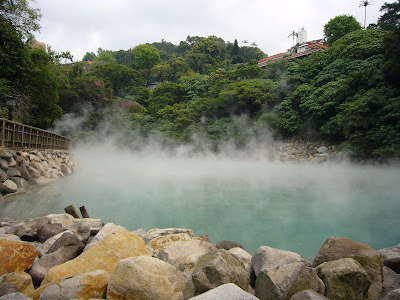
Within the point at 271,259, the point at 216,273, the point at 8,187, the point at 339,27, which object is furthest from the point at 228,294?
the point at 339,27

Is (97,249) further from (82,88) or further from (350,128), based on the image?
(82,88)

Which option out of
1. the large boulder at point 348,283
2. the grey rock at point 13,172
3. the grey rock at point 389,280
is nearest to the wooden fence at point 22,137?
the grey rock at point 13,172

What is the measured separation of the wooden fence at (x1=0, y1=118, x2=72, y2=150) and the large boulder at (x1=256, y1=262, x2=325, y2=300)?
8610mm

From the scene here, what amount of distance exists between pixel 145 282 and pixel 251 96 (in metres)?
19.0

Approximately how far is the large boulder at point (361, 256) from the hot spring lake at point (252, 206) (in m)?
1.55

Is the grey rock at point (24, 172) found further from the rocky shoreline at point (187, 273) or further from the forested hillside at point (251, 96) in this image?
the rocky shoreline at point (187, 273)

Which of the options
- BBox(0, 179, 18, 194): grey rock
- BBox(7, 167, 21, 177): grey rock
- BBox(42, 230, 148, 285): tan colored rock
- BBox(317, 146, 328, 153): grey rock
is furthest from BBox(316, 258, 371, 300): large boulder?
BBox(317, 146, 328, 153): grey rock

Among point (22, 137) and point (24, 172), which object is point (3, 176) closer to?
point (24, 172)

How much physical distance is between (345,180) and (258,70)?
1556 cm

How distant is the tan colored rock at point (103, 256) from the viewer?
2.74 metres

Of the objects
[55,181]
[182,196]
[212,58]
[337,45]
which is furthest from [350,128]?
[212,58]

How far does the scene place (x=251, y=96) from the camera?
66.0 feet

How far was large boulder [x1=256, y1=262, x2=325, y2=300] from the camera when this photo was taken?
91.3 inches

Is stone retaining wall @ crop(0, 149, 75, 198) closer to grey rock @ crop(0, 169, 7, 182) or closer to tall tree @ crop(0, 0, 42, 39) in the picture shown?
grey rock @ crop(0, 169, 7, 182)
